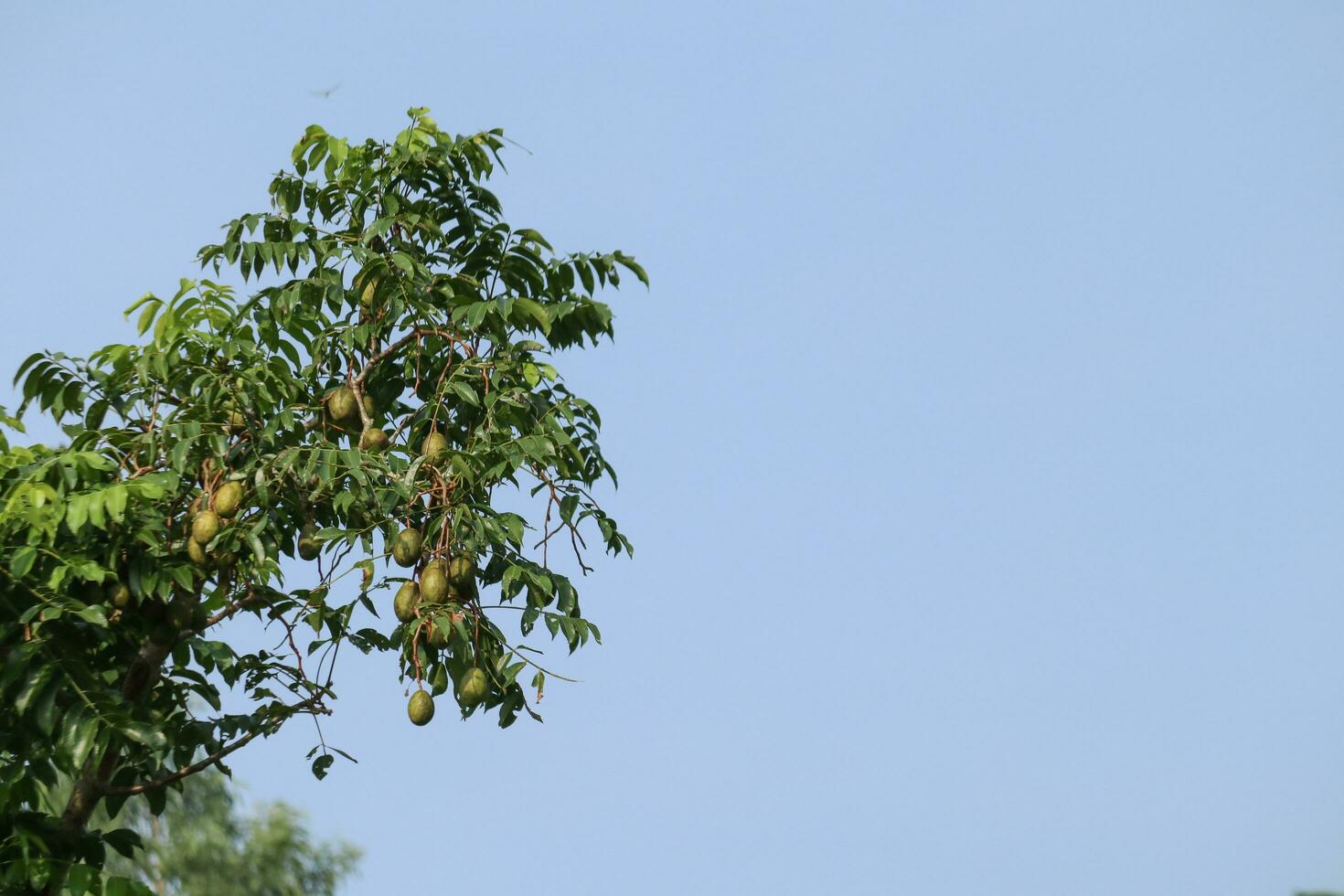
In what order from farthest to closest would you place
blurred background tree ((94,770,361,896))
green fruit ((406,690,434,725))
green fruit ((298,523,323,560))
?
1. blurred background tree ((94,770,361,896))
2. green fruit ((298,523,323,560))
3. green fruit ((406,690,434,725))

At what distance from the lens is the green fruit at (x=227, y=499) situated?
4816mm

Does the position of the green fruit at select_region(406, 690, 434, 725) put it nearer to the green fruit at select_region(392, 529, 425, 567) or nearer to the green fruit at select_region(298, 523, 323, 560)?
the green fruit at select_region(392, 529, 425, 567)

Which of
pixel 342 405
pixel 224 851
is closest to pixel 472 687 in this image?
pixel 342 405

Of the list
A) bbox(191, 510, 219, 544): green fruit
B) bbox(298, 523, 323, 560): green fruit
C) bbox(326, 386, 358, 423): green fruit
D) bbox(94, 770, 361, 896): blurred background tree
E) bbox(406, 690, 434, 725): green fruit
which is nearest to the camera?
bbox(406, 690, 434, 725): green fruit

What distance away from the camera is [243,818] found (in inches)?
788

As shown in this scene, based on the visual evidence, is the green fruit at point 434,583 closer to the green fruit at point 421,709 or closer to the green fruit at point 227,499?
the green fruit at point 421,709

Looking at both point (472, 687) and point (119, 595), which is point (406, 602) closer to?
point (472, 687)

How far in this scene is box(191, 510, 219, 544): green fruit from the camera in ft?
15.6

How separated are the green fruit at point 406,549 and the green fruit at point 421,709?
1.27 feet

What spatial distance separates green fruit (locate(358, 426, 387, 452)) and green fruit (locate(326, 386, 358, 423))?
183mm

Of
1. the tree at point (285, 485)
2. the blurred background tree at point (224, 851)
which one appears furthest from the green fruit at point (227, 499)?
the blurred background tree at point (224, 851)

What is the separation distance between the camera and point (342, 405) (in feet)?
17.0

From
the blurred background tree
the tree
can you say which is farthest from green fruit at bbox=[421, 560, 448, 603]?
the blurred background tree

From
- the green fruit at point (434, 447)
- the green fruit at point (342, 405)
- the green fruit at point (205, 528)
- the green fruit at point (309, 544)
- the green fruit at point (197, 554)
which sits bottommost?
the green fruit at point (197, 554)
